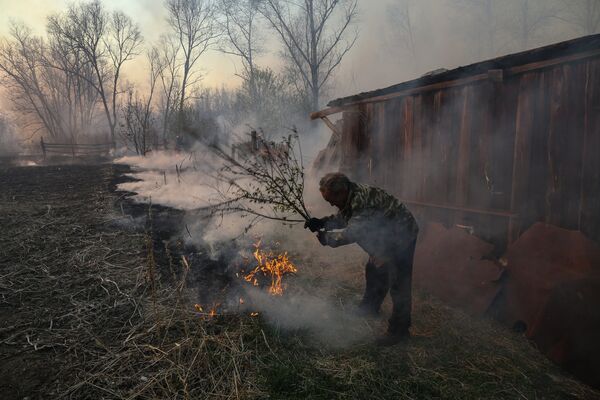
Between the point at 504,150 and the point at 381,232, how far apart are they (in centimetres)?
276

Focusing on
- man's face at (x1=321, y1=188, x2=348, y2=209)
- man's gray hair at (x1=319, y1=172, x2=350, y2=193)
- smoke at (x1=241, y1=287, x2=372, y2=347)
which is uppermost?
man's gray hair at (x1=319, y1=172, x2=350, y2=193)

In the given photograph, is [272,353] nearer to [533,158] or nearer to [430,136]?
[533,158]

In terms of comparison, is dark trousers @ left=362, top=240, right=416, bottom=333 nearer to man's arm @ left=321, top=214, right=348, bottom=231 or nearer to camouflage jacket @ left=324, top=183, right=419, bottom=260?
camouflage jacket @ left=324, top=183, right=419, bottom=260

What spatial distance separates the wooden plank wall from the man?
2250 millimetres

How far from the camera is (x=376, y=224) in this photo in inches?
145

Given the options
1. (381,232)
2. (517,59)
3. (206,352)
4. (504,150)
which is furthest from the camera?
(504,150)

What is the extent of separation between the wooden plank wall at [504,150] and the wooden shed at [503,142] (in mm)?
13

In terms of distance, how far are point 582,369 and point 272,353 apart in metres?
2.97

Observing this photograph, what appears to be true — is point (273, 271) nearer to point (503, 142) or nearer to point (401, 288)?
point (401, 288)

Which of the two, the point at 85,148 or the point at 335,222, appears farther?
the point at 85,148

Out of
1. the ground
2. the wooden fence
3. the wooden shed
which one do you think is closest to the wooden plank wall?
the wooden shed

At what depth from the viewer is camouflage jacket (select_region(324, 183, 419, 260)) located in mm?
3611

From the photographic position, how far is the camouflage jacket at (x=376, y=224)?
3.61 m

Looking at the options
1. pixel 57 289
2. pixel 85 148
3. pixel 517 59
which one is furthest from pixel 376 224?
pixel 85 148
